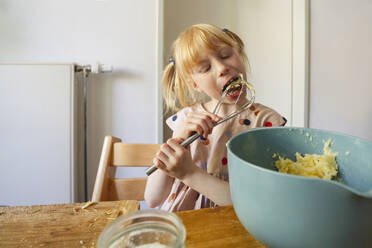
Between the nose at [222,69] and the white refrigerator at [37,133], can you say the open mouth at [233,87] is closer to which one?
the nose at [222,69]

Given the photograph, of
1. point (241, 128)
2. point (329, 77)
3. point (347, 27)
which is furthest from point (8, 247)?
point (347, 27)

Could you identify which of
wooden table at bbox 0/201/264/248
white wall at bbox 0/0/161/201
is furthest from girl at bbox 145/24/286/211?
white wall at bbox 0/0/161/201

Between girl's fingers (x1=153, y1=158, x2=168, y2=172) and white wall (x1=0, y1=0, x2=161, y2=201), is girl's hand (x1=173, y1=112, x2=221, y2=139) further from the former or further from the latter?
white wall (x1=0, y1=0, x2=161, y2=201)

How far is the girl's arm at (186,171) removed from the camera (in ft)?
1.56

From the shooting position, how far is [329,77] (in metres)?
1.18

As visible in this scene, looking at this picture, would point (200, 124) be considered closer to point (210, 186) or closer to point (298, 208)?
point (210, 186)

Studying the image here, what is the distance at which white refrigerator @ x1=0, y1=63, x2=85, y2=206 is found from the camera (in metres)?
1.15

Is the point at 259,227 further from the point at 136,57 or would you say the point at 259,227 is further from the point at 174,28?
the point at 174,28

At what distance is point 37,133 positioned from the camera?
1.16 meters

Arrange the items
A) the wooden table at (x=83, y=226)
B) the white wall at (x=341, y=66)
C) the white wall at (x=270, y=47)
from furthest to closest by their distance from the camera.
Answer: the white wall at (x=270, y=47), the white wall at (x=341, y=66), the wooden table at (x=83, y=226)

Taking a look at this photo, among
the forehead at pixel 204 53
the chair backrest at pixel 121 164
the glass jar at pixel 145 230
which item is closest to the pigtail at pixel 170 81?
the forehead at pixel 204 53

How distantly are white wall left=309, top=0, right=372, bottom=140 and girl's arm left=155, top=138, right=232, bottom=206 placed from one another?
98 centimetres

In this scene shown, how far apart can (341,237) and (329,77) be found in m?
1.24

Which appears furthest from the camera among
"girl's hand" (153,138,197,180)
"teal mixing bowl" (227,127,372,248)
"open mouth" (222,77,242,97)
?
"open mouth" (222,77,242,97)
